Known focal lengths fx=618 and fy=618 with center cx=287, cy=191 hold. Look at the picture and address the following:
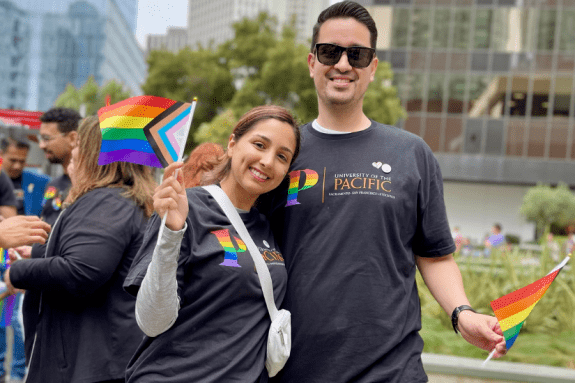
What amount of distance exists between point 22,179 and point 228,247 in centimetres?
531

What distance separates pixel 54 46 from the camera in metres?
72.9

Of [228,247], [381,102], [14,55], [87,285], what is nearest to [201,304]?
[228,247]

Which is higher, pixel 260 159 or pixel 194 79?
pixel 194 79

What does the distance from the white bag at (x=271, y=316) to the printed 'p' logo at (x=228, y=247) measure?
0.03 m

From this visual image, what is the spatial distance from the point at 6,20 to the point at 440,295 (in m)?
68.0

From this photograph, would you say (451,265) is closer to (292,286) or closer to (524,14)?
(292,286)

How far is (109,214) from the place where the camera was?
9.63 feet

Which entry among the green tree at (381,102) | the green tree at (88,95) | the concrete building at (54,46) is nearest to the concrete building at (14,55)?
the concrete building at (54,46)

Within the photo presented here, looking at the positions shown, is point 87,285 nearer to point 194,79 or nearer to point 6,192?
point 6,192

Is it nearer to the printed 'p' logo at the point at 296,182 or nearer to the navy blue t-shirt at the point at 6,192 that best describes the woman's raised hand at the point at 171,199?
the printed 'p' logo at the point at 296,182

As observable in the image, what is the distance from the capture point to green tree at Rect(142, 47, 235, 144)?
24.4 metres

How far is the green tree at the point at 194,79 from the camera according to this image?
2436cm

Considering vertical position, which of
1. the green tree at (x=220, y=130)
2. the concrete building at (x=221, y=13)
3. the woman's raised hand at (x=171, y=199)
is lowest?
the woman's raised hand at (x=171, y=199)

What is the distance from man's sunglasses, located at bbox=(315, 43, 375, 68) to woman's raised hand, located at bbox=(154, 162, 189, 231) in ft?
3.06
